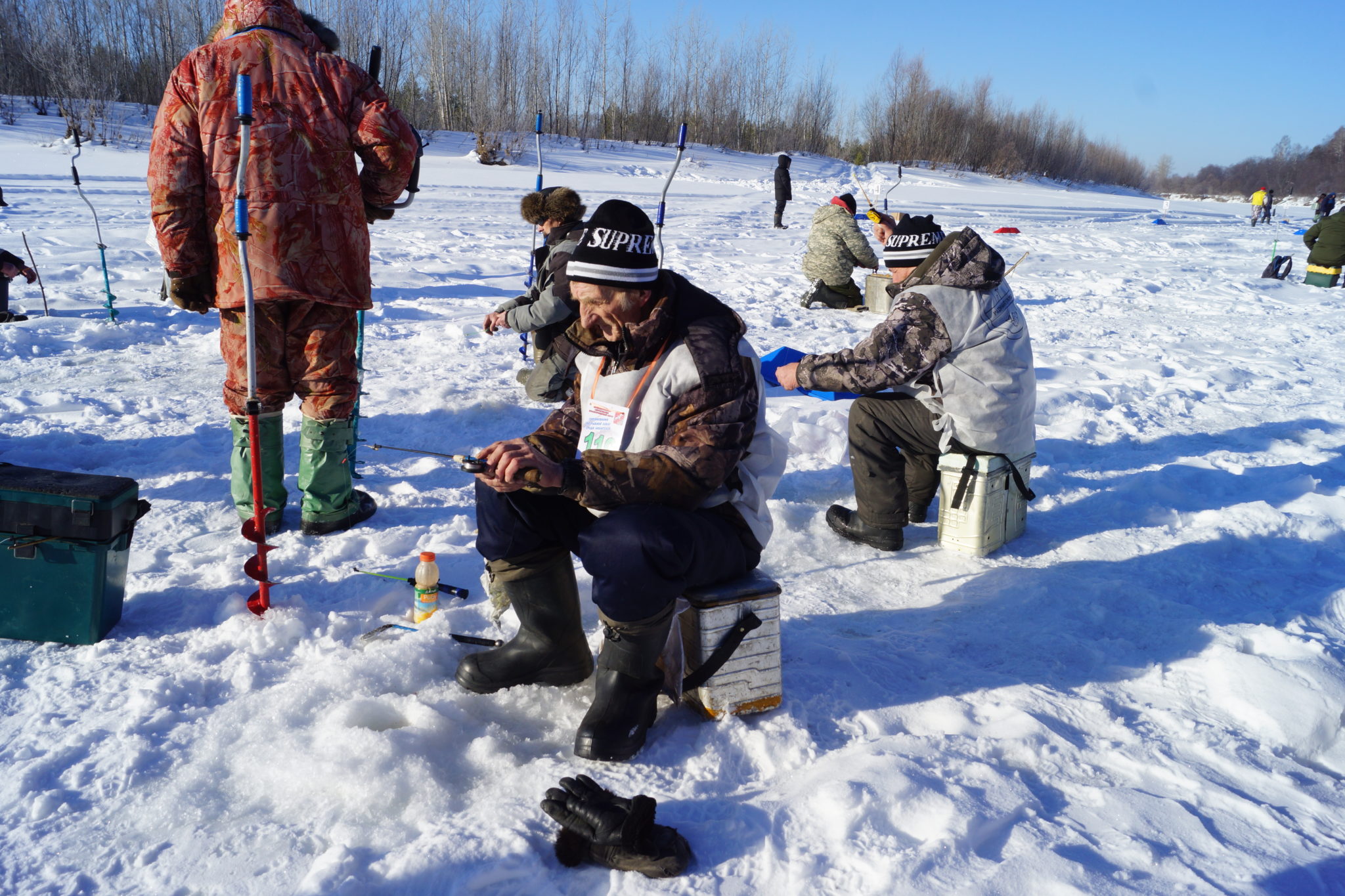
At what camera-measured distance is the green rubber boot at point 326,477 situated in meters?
3.33

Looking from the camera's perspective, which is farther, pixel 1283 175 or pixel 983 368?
pixel 1283 175

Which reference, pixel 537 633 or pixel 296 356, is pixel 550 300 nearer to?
pixel 296 356

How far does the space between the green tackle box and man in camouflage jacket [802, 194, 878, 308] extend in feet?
25.3

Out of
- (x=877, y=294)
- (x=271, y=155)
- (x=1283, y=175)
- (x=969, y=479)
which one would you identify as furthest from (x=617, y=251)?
(x=1283, y=175)

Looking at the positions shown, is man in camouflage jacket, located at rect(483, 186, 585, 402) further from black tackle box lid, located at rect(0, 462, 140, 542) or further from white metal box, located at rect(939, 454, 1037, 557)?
black tackle box lid, located at rect(0, 462, 140, 542)

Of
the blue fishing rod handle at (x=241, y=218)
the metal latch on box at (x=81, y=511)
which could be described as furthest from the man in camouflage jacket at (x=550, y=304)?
the metal latch on box at (x=81, y=511)

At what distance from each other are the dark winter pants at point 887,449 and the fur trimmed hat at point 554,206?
2146mm

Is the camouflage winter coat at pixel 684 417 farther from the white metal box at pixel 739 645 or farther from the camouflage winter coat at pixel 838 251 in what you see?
the camouflage winter coat at pixel 838 251

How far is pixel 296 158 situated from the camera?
302cm

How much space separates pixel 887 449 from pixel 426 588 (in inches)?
80.6

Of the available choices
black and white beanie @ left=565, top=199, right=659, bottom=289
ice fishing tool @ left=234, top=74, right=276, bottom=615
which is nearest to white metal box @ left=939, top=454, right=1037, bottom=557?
black and white beanie @ left=565, top=199, right=659, bottom=289

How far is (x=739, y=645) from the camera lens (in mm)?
2291

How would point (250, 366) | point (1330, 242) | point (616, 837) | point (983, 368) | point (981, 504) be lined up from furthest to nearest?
point (1330, 242) → point (981, 504) → point (983, 368) → point (250, 366) → point (616, 837)

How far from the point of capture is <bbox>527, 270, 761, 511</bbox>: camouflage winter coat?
2.11m
